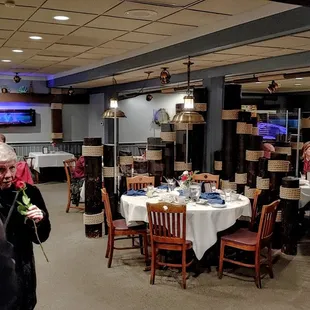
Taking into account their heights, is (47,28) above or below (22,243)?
above

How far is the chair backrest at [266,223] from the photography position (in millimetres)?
4314

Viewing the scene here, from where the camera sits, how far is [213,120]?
6.97 m

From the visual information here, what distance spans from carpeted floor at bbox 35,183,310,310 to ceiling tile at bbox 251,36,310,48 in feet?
8.43

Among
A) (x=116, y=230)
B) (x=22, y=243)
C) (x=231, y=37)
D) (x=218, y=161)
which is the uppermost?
(x=231, y=37)

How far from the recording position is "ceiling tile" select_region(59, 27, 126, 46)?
15.7 feet

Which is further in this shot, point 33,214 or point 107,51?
point 107,51

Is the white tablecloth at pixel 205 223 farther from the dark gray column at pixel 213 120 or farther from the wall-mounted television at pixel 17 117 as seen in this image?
the wall-mounted television at pixel 17 117

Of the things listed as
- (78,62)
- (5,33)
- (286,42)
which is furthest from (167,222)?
(78,62)

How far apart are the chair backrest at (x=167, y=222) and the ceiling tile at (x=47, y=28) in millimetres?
2111

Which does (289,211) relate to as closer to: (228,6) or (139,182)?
(139,182)

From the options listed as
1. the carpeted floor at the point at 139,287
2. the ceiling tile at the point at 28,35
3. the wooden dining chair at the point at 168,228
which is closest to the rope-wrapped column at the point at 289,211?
the carpeted floor at the point at 139,287

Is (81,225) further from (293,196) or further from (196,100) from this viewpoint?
(293,196)

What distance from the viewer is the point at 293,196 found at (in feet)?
17.8

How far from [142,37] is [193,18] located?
3.71 ft
